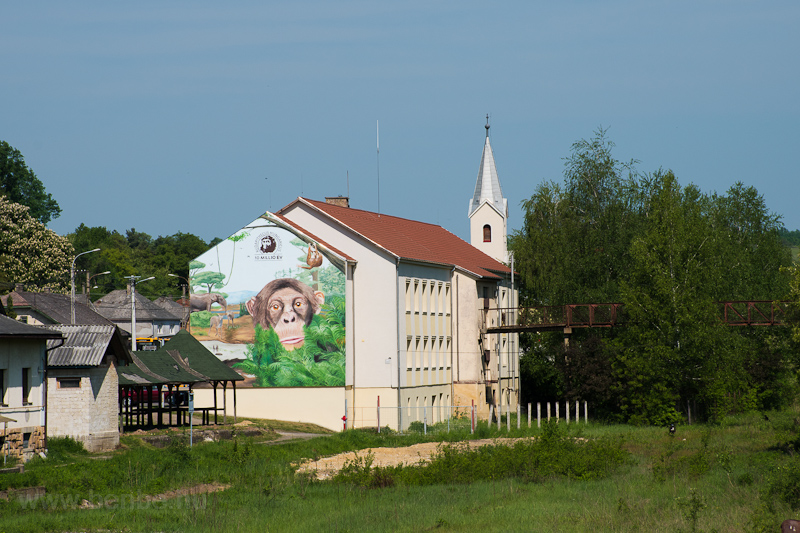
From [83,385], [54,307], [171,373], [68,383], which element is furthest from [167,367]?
[54,307]

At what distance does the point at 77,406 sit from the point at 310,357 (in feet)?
55.8

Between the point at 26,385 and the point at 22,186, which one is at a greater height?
the point at 22,186

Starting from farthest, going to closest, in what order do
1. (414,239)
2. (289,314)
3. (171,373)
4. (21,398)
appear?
(414,239)
(289,314)
(171,373)
(21,398)

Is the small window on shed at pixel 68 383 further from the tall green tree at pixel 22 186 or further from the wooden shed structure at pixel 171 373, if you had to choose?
the tall green tree at pixel 22 186

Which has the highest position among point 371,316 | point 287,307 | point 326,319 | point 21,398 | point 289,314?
point 287,307

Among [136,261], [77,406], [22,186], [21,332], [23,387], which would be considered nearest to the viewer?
[21,332]

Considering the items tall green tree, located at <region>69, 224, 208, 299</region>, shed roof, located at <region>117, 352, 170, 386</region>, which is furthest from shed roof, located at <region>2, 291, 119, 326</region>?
tall green tree, located at <region>69, 224, 208, 299</region>

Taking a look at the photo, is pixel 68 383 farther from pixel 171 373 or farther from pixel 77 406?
pixel 171 373

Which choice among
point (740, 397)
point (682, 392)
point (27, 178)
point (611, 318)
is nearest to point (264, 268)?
point (611, 318)

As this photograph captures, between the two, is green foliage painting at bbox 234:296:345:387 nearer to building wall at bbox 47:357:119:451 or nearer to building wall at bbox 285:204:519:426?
building wall at bbox 285:204:519:426

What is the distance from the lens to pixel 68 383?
34594 mm

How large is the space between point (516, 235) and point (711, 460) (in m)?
41.0

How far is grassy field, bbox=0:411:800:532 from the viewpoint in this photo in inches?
786

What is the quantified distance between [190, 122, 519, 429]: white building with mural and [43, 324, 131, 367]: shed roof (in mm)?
15167
